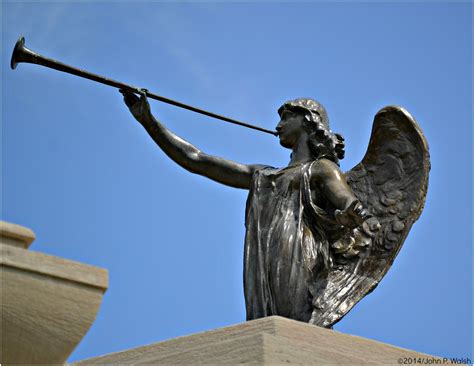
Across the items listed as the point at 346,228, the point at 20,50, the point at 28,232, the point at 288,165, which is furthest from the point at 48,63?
the point at 28,232

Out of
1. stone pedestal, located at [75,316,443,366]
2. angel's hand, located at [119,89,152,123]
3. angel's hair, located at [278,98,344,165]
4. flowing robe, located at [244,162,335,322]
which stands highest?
angel's hand, located at [119,89,152,123]

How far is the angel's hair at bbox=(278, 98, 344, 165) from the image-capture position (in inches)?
352

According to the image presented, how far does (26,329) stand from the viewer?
4.90 metres

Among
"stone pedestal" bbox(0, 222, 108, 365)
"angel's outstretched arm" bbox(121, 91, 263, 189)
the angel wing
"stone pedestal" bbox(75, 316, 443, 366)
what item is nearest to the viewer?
"stone pedestal" bbox(0, 222, 108, 365)

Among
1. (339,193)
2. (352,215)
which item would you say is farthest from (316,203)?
(352,215)

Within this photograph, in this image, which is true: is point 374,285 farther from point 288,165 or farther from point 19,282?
point 19,282

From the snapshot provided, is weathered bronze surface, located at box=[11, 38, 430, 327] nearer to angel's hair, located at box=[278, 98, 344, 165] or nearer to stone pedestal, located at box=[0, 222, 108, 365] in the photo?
angel's hair, located at box=[278, 98, 344, 165]

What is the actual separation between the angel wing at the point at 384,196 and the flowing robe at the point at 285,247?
0.70 ft

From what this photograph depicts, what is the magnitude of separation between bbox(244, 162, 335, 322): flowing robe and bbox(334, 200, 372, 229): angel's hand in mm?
196

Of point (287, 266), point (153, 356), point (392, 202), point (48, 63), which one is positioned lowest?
point (153, 356)

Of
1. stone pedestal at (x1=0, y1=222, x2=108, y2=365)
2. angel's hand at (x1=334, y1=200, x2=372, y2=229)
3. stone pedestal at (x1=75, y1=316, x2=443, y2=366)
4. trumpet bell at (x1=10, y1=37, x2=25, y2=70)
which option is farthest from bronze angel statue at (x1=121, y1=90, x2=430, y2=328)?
stone pedestal at (x1=0, y1=222, x2=108, y2=365)

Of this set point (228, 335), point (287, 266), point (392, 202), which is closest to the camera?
point (228, 335)

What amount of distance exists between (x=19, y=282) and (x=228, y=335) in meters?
2.44

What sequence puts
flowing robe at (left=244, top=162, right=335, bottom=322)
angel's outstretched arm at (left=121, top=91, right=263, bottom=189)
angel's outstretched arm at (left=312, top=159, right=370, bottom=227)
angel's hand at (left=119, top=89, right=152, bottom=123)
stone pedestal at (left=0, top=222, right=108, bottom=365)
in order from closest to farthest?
1. stone pedestal at (left=0, top=222, right=108, bottom=365)
2. flowing robe at (left=244, top=162, right=335, bottom=322)
3. angel's outstretched arm at (left=312, top=159, right=370, bottom=227)
4. angel's outstretched arm at (left=121, top=91, right=263, bottom=189)
5. angel's hand at (left=119, top=89, right=152, bottom=123)
